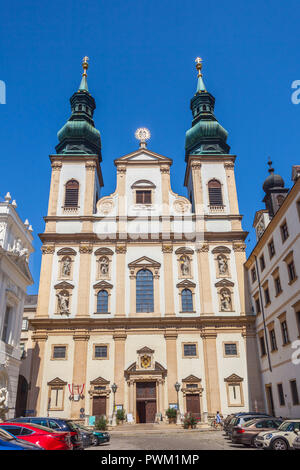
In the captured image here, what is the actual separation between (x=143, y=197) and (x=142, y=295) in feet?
33.5

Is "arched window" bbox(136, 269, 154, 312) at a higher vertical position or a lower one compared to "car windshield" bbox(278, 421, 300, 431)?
higher

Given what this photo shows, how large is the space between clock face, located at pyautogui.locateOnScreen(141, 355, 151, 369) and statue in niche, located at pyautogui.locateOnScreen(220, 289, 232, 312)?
25.4ft

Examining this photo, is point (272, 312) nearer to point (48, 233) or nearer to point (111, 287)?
point (111, 287)

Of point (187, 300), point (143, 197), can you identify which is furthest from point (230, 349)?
point (143, 197)

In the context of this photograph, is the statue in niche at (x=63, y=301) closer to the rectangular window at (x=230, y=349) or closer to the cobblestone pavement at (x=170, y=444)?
the cobblestone pavement at (x=170, y=444)

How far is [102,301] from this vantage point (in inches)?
1419

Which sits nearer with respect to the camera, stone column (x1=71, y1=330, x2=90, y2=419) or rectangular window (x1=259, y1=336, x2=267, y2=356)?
stone column (x1=71, y1=330, x2=90, y2=419)

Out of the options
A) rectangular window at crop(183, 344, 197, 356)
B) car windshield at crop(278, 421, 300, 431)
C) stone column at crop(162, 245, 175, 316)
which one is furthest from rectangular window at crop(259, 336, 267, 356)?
car windshield at crop(278, 421, 300, 431)

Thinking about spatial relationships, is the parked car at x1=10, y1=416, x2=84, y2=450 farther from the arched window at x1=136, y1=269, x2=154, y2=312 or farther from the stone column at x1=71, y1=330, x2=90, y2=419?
the arched window at x1=136, y1=269, x2=154, y2=312

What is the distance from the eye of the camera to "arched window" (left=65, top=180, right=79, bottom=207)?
133 ft

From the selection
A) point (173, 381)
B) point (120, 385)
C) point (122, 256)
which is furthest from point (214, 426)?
point (122, 256)

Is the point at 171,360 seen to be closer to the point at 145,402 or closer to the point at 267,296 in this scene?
the point at 145,402

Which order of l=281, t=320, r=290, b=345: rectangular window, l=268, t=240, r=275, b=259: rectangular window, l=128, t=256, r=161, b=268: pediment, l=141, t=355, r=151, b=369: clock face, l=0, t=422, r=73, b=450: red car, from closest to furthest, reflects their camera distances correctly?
1. l=0, t=422, r=73, b=450: red car
2. l=281, t=320, r=290, b=345: rectangular window
3. l=268, t=240, r=275, b=259: rectangular window
4. l=141, t=355, r=151, b=369: clock face
5. l=128, t=256, r=161, b=268: pediment

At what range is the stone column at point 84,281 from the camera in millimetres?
35438
